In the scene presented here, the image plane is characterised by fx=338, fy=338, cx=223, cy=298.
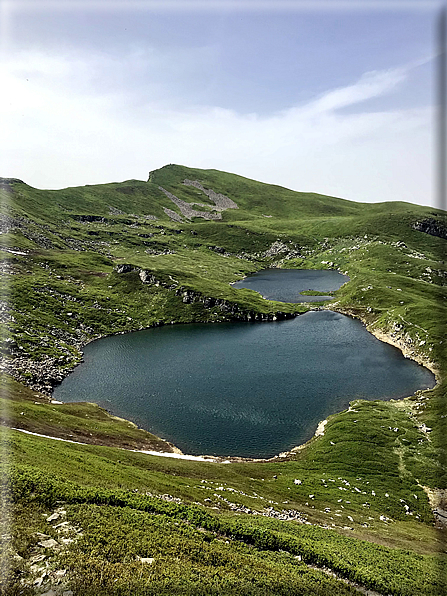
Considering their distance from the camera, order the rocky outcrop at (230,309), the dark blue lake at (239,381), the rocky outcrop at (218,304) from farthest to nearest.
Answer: the rocky outcrop at (218,304), the rocky outcrop at (230,309), the dark blue lake at (239,381)

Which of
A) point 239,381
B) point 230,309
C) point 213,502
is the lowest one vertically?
point 239,381

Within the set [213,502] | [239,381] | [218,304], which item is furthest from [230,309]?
[213,502]

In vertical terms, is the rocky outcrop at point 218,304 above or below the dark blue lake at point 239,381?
above

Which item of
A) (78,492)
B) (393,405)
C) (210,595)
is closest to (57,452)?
(78,492)

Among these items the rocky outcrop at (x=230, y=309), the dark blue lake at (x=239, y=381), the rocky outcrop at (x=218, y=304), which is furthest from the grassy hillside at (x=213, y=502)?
the rocky outcrop at (x=218, y=304)

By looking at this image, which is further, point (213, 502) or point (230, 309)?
point (230, 309)

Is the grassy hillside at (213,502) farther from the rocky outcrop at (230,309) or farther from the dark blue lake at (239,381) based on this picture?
the rocky outcrop at (230,309)

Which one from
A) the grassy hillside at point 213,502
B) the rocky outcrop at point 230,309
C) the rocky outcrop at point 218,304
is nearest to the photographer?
the grassy hillside at point 213,502

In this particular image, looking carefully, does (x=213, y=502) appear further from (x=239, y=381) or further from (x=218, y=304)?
(x=218, y=304)

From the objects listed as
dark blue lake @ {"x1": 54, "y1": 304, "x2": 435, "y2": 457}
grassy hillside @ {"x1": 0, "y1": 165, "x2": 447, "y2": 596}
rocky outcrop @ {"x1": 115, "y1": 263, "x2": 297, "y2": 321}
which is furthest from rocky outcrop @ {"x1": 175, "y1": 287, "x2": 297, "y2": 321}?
grassy hillside @ {"x1": 0, "y1": 165, "x2": 447, "y2": 596}
